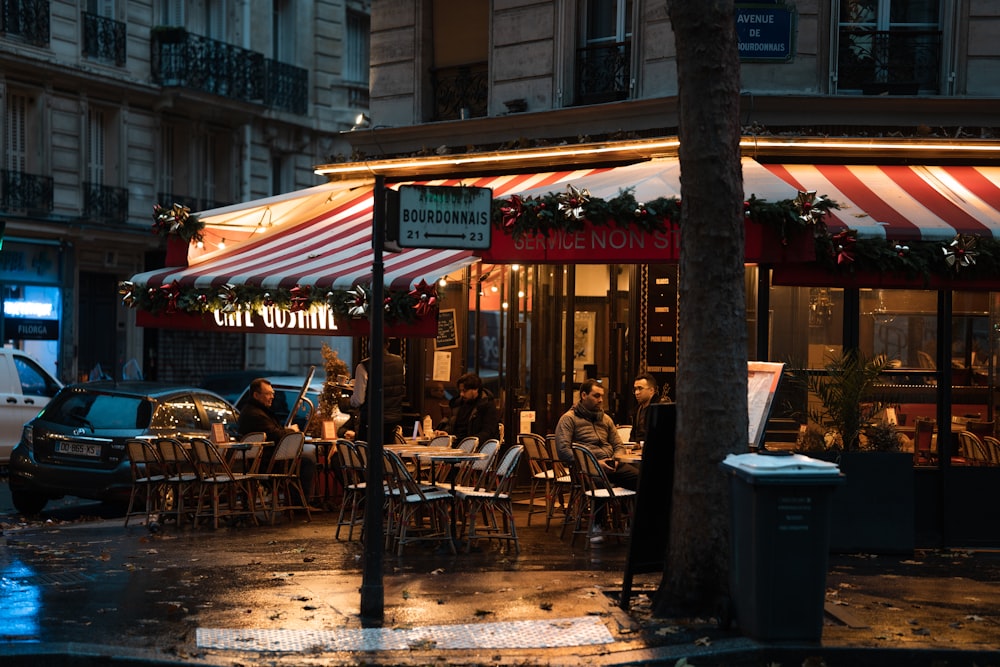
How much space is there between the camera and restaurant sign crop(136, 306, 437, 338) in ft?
40.5

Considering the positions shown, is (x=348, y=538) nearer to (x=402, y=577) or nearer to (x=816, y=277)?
(x=402, y=577)

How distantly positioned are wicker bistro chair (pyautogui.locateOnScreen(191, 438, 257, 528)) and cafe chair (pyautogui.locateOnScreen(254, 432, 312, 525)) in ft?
0.58

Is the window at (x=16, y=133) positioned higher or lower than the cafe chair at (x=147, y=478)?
higher

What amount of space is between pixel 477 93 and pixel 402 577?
26.0 feet

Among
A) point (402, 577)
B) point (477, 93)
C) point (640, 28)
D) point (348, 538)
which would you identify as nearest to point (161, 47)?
point (477, 93)

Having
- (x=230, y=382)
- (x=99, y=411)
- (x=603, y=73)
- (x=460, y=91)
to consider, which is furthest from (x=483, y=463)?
(x=230, y=382)

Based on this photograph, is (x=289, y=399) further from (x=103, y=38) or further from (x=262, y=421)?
(x=103, y=38)

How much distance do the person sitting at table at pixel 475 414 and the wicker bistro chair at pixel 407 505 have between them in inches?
66.1

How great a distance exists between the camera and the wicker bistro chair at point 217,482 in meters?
12.9

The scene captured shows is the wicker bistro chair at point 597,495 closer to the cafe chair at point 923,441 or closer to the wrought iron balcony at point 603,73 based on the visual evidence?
the cafe chair at point 923,441

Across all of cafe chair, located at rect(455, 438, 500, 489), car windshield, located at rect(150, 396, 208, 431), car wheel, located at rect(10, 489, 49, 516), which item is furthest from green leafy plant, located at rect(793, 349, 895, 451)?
car wheel, located at rect(10, 489, 49, 516)

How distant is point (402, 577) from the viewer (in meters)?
10.2

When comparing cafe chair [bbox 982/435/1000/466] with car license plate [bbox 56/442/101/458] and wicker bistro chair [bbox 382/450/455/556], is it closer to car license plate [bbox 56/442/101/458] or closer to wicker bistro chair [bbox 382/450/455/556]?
wicker bistro chair [bbox 382/450/455/556]

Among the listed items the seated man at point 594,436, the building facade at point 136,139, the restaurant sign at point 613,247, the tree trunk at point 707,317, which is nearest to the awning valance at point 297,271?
the restaurant sign at point 613,247
